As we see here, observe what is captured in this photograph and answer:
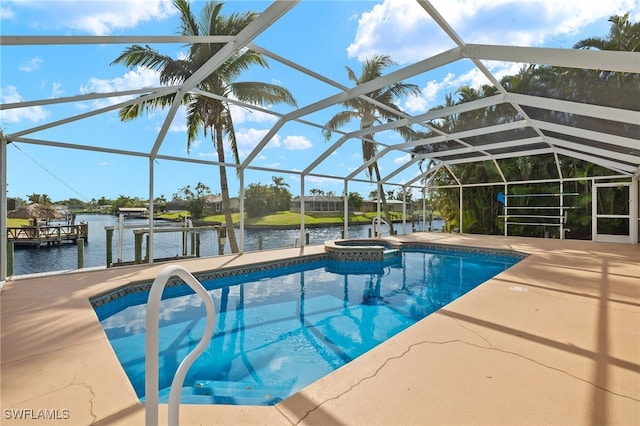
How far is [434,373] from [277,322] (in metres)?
2.99

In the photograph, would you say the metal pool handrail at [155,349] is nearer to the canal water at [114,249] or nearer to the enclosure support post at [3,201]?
the enclosure support post at [3,201]

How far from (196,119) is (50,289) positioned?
7014mm

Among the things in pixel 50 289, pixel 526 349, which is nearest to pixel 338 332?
pixel 526 349

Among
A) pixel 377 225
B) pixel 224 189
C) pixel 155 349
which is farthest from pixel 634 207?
pixel 155 349

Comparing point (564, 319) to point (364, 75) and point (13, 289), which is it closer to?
point (13, 289)

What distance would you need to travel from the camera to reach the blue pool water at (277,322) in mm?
3248

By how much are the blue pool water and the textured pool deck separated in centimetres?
77

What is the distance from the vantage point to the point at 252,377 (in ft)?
10.8

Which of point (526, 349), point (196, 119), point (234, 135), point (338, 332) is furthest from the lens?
point (234, 135)

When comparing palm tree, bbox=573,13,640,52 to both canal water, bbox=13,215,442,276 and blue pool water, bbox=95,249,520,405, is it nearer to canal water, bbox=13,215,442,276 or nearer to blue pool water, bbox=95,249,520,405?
blue pool water, bbox=95,249,520,405

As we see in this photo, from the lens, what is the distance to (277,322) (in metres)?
4.83

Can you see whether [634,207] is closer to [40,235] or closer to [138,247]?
[138,247]

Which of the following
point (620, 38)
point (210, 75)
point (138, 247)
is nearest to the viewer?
point (620, 38)

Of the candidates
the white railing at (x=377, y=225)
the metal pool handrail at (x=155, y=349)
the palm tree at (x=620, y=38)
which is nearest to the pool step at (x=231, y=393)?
the metal pool handrail at (x=155, y=349)
